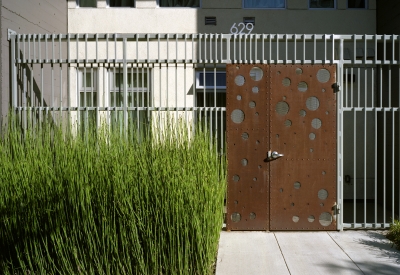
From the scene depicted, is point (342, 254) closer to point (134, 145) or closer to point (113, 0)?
point (134, 145)

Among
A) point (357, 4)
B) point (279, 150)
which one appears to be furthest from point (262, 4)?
point (279, 150)

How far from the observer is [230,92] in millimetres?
7621

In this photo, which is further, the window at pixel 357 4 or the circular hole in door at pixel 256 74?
the window at pixel 357 4

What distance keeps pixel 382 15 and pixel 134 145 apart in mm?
6981

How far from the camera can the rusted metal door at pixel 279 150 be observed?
761 cm

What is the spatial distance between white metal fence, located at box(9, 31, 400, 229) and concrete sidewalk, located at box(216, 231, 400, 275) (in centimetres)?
57

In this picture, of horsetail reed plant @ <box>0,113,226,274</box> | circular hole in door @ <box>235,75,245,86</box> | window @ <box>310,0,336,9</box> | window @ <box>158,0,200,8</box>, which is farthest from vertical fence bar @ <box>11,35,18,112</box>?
window @ <box>310,0,336,9</box>

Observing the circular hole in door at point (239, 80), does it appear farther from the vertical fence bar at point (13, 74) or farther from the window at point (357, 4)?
the window at point (357, 4)

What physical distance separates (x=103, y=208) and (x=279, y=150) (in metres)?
3.08

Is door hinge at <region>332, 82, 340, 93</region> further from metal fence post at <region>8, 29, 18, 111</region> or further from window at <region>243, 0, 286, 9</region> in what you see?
metal fence post at <region>8, 29, 18, 111</region>

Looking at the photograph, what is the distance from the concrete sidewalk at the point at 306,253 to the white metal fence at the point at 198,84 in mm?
572

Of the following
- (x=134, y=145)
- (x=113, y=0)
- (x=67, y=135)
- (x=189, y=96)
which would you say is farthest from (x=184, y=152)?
(x=113, y=0)

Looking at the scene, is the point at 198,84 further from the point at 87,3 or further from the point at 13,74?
the point at 13,74

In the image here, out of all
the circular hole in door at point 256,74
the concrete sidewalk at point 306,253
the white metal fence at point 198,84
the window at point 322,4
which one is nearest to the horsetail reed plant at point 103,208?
the concrete sidewalk at point 306,253
